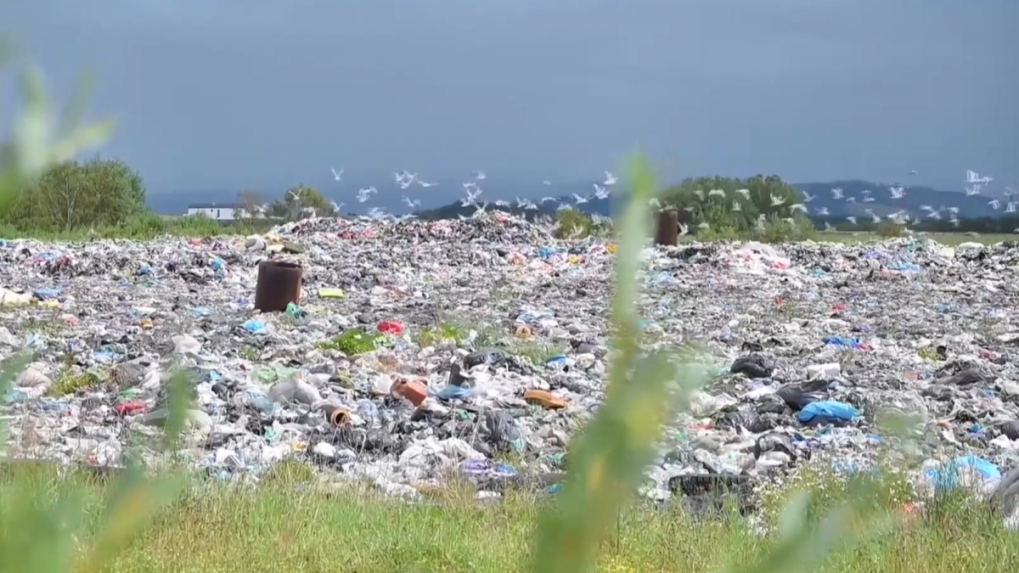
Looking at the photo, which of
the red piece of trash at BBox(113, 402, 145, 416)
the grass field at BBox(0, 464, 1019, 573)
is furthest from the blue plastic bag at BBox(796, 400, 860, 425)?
→ the red piece of trash at BBox(113, 402, 145, 416)

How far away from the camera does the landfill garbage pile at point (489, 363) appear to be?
3836mm

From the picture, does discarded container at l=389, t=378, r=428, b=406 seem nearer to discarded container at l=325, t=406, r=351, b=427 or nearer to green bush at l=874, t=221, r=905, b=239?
discarded container at l=325, t=406, r=351, b=427

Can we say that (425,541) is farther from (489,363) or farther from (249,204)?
(249,204)

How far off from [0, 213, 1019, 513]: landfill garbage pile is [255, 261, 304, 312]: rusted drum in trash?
0.03 meters

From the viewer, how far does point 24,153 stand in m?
0.29

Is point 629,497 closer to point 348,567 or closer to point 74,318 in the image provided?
point 348,567

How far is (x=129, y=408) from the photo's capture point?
5.03 metres

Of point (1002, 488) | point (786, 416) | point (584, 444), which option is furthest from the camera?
point (786, 416)

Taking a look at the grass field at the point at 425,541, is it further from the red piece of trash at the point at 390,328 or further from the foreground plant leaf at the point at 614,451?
the red piece of trash at the point at 390,328

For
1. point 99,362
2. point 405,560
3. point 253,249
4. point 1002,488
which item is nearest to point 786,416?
point 1002,488

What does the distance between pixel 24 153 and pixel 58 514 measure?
10 centimetres

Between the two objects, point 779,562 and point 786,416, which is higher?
point 779,562

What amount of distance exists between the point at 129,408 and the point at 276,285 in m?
3.96

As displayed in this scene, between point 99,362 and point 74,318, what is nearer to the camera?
point 99,362
